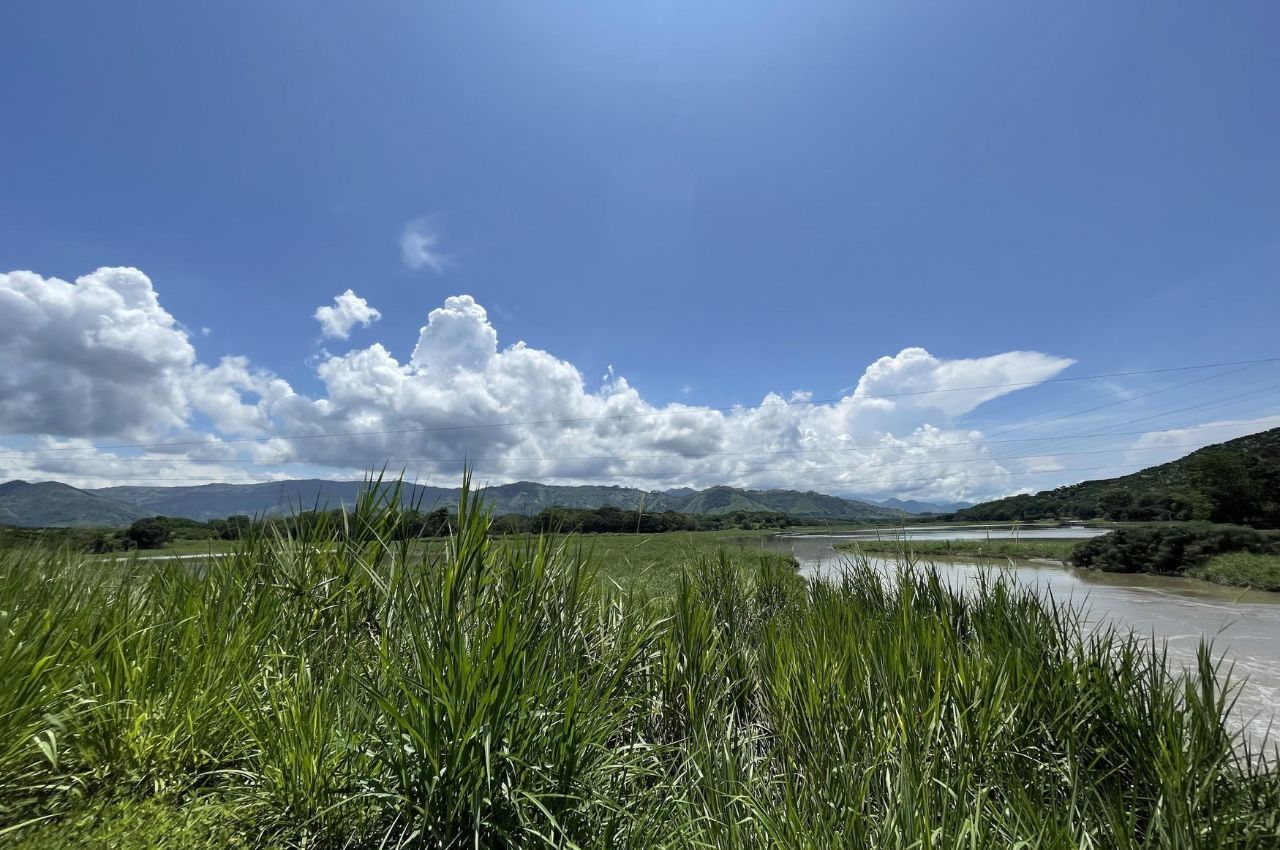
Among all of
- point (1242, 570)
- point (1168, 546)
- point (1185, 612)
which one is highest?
point (1168, 546)

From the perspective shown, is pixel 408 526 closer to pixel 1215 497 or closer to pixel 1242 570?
pixel 1242 570

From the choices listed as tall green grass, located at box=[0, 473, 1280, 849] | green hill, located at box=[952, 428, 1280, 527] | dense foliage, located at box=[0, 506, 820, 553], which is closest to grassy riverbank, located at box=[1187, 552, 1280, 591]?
green hill, located at box=[952, 428, 1280, 527]

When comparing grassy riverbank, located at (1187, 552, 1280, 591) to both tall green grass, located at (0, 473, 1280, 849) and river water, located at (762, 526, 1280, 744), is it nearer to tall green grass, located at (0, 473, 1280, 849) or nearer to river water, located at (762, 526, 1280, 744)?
river water, located at (762, 526, 1280, 744)

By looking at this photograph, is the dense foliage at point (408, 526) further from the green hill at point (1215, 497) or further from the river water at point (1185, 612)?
the green hill at point (1215, 497)

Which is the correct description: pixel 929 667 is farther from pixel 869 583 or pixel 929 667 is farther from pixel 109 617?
pixel 109 617

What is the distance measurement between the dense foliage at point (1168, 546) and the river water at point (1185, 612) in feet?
3.89

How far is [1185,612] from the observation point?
651 inches

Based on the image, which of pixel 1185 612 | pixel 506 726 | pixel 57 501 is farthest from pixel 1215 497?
pixel 57 501

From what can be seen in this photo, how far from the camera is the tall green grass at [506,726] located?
80.9 inches

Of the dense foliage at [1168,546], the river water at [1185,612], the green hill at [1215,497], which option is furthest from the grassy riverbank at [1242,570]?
the green hill at [1215,497]

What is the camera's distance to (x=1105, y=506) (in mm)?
61375

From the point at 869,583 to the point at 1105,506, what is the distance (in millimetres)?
77992

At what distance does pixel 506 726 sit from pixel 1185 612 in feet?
78.7

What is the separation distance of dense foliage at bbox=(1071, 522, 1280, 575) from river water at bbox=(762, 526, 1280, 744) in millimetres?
1185
